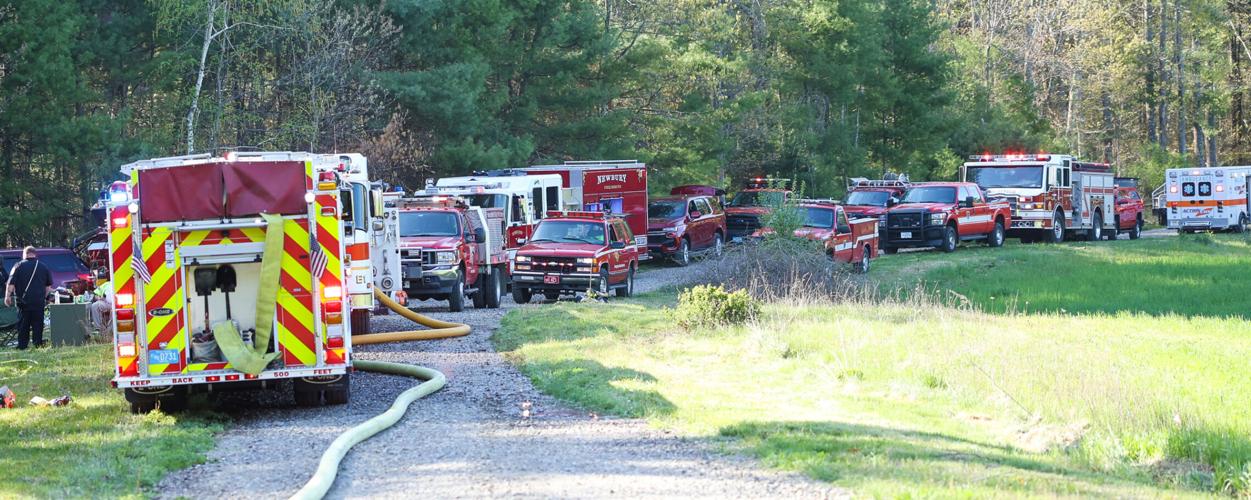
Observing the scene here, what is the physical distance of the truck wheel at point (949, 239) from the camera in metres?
36.1

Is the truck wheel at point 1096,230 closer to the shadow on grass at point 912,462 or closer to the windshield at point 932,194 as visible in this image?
the windshield at point 932,194

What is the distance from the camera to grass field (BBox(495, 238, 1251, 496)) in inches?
372

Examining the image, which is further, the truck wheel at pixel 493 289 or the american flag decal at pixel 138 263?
the truck wheel at pixel 493 289

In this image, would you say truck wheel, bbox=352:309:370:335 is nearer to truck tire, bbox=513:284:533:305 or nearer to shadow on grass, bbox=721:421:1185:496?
truck tire, bbox=513:284:533:305

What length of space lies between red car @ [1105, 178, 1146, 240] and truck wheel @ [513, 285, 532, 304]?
1027 inches

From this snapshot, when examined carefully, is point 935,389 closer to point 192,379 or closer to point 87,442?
point 192,379

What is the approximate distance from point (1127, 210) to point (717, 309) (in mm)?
32596

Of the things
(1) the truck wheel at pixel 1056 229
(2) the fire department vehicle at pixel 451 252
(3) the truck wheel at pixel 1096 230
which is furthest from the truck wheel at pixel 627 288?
(3) the truck wheel at pixel 1096 230

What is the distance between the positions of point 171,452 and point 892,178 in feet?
125

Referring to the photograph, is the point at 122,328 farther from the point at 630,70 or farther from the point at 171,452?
the point at 630,70

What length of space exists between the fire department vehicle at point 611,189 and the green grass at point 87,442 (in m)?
19.7

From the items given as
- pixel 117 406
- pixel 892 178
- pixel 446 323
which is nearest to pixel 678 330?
pixel 446 323

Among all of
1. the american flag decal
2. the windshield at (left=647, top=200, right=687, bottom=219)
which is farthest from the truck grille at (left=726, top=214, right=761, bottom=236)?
the american flag decal

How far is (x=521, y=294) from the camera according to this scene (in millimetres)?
26312
